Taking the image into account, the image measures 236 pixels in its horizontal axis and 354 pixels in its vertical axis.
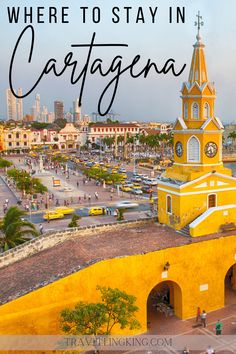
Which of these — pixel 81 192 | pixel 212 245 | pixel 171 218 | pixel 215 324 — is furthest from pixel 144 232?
pixel 81 192

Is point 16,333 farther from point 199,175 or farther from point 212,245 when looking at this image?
point 199,175

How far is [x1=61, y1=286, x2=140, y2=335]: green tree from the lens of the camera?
14.7 meters

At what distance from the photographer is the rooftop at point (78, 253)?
58.3 ft

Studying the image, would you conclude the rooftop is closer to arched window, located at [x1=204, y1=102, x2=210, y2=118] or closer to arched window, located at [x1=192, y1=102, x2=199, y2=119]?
arched window, located at [x1=192, y1=102, x2=199, y2=119]

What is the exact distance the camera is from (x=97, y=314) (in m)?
14.8

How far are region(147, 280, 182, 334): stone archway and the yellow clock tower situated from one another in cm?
362

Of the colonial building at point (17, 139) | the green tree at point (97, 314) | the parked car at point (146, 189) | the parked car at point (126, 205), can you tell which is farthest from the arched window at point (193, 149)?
the colonial building at point (17, 139)

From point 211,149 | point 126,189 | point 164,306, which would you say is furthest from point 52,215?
point 164,306

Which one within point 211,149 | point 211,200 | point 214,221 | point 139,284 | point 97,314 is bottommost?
point 139,284

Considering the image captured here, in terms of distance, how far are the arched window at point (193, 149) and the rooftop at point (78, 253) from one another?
4367mm

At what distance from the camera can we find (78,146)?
145 m

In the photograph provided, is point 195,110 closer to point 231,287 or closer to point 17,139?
point 231,287

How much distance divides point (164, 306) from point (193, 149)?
29.5 feet

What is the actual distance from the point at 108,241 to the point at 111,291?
6540 millimetres
